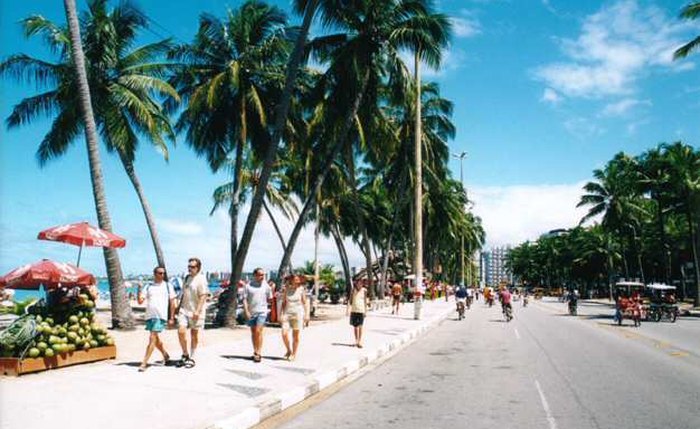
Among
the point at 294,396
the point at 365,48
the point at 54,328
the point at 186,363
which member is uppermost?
the point at 365,48

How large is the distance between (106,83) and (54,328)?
45.7ft

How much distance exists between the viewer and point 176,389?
26.0 ft

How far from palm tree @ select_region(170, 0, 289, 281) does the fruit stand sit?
38.3 ft

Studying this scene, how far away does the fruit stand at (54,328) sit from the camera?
903 centimetres

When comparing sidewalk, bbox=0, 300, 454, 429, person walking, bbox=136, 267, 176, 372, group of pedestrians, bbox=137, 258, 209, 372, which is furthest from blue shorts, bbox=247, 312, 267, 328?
person walking, bbox=136, 267, 176, 372

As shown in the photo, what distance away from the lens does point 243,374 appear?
9.46 m

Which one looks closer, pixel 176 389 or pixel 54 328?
pixel 176 389

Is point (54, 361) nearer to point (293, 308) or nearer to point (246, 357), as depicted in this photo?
point (246, 357)

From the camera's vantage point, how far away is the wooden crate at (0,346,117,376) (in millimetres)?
8859

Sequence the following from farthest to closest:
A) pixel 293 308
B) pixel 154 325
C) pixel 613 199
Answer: pixel 613 199, pixel 293 308, pixel 154 325

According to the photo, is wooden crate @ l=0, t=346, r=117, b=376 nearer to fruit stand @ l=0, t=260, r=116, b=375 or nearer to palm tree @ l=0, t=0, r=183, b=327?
fruit stand @ l=0, t=260, r=116, b=375

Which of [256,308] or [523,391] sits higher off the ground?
[256,308]

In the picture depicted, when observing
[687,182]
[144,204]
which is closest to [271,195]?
[144,204]

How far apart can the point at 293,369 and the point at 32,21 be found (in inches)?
649
